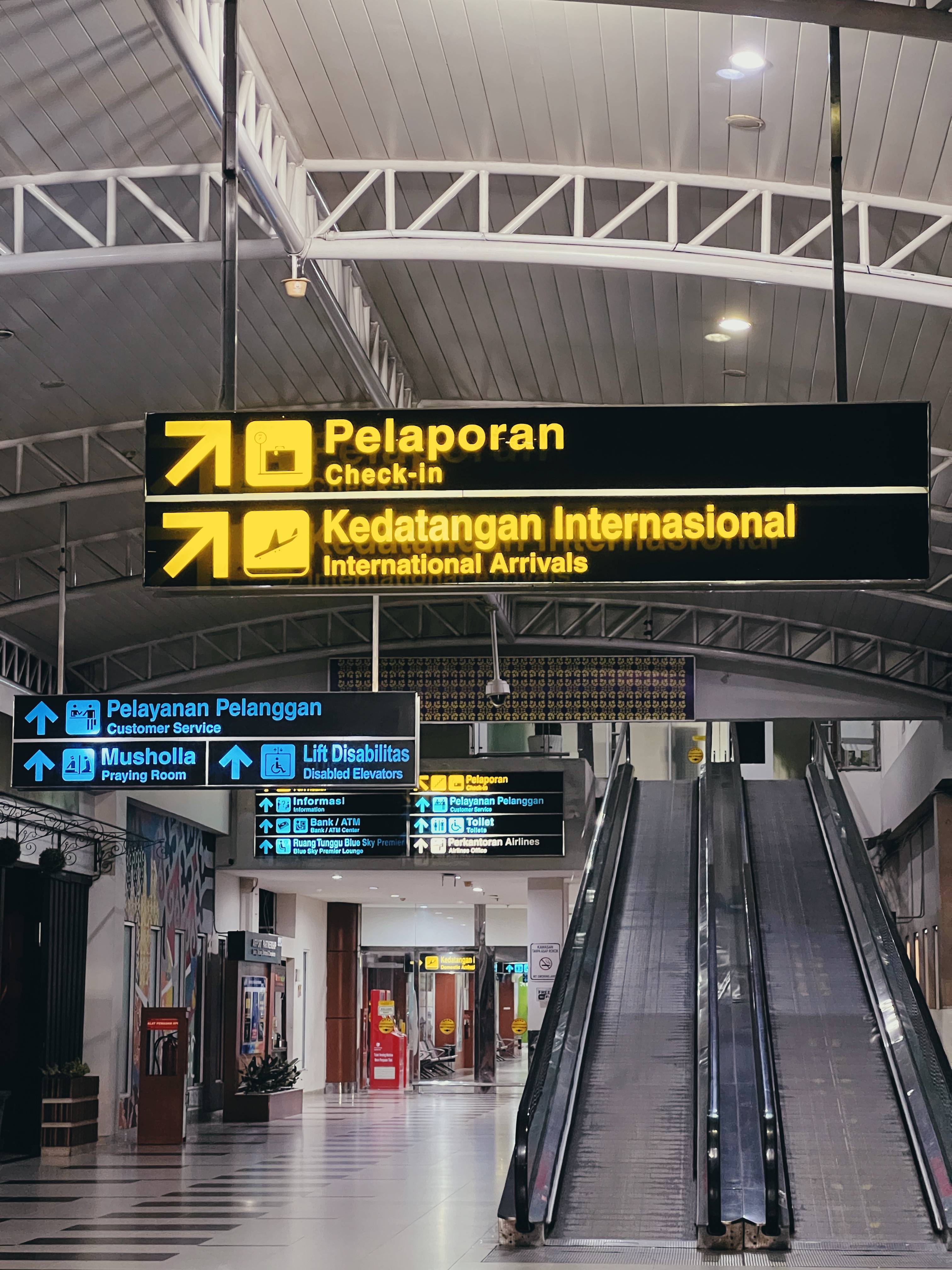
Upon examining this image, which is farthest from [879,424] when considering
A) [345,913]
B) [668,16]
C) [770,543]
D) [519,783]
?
[345,913]

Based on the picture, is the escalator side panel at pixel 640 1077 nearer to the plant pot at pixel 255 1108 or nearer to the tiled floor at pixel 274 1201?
the tiled floor at pixel 274 1201

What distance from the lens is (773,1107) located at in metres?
10.1

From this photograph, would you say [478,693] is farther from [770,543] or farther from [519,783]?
[770,543]

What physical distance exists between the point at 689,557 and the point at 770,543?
301 millimetres

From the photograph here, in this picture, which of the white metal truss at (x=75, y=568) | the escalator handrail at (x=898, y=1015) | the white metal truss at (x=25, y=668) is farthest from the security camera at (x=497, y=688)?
the white metal truss at (x=25, y=668)

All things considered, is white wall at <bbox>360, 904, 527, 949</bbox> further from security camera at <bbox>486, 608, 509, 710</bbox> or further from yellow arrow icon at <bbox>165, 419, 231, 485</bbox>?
yellow arrow icon at <bbox>165, 419, 231, 485</bbox>

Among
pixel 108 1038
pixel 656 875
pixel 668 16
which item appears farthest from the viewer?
pixel 108 1038

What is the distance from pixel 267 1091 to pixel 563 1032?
1106 centimetres

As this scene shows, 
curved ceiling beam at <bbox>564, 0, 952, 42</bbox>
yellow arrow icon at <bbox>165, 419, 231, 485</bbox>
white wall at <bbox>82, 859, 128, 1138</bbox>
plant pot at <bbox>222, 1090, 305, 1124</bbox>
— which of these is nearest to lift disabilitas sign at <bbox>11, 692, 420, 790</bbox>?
yellow arrow icon at <bbox>165, 419, 231, 485</bbox>

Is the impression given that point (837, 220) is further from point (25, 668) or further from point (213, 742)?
point (25, 668)

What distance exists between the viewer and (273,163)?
8.91 metres

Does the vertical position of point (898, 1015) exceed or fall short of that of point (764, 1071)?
it exceeds it

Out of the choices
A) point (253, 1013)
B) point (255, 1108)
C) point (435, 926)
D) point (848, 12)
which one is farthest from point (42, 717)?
point (435, 926)

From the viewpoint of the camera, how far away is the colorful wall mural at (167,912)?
20578 millimetres
